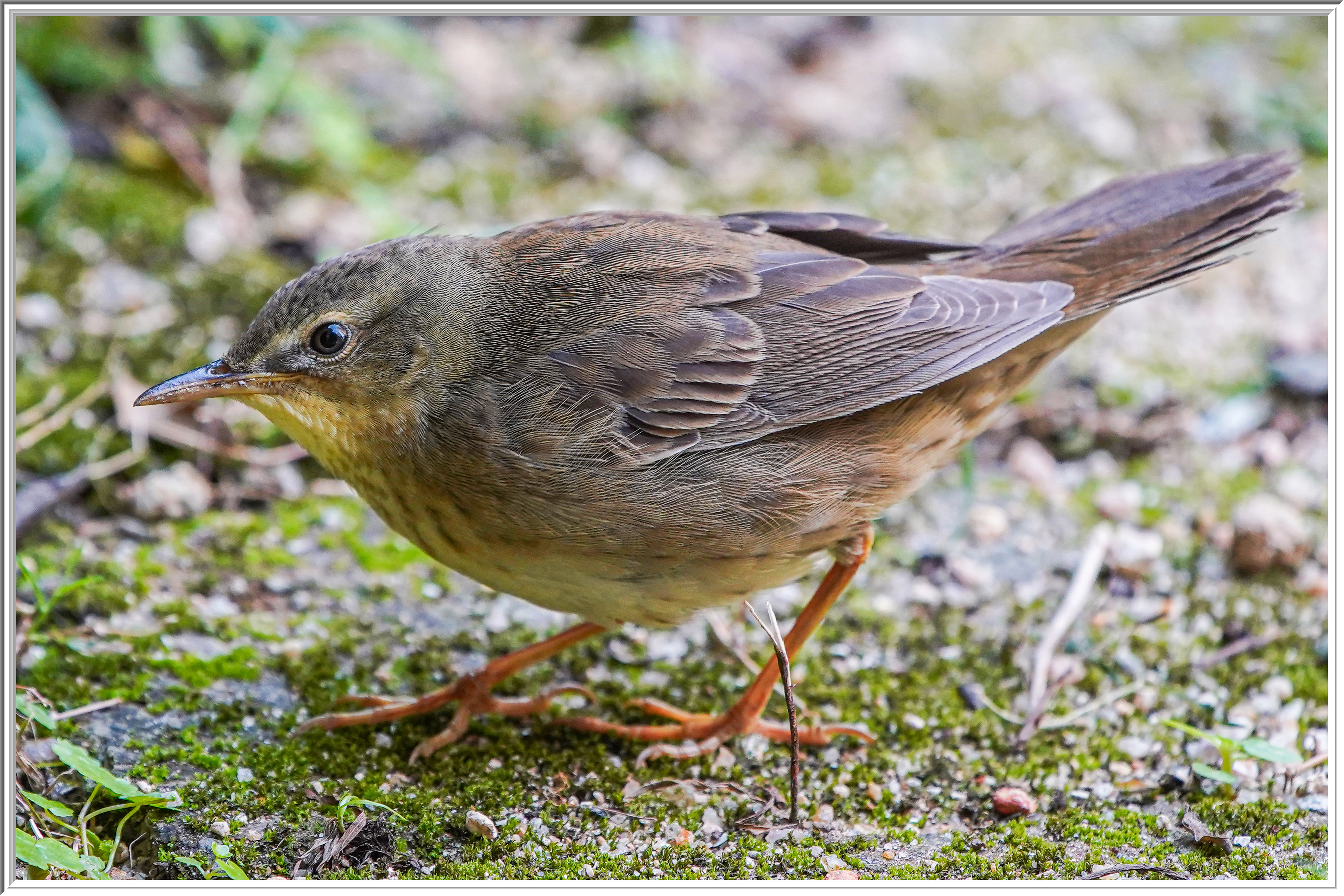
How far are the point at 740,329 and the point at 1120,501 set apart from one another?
7.41ft

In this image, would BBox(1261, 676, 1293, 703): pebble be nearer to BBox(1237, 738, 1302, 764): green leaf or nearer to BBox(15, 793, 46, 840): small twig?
BBox(1237, 738, 1302, 764): green leaf

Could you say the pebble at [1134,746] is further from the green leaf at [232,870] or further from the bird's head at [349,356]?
the green leaf at [232,870]

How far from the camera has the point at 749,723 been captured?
4.13 metres

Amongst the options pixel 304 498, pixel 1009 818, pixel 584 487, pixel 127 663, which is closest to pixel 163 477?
pixel 304 498

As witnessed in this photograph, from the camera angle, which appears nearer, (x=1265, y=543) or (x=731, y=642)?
(x=731, y=642)

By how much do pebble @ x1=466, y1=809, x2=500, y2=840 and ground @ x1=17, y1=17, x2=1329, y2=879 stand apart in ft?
0.16

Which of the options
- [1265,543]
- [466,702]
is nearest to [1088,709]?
[1265,543]

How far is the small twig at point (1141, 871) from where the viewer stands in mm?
3438

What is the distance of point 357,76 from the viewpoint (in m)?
7.37

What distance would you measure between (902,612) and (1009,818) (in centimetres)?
115

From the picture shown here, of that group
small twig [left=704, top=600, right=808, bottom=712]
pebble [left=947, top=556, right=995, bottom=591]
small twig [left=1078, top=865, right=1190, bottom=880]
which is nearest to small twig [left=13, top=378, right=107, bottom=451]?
small twig [left=704, top=600, right=808, bottom=712]

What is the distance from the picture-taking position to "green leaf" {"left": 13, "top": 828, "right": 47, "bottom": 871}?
120 inches

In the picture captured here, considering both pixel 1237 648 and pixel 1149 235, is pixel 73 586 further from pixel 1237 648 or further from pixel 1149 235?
pixel 1237 648
